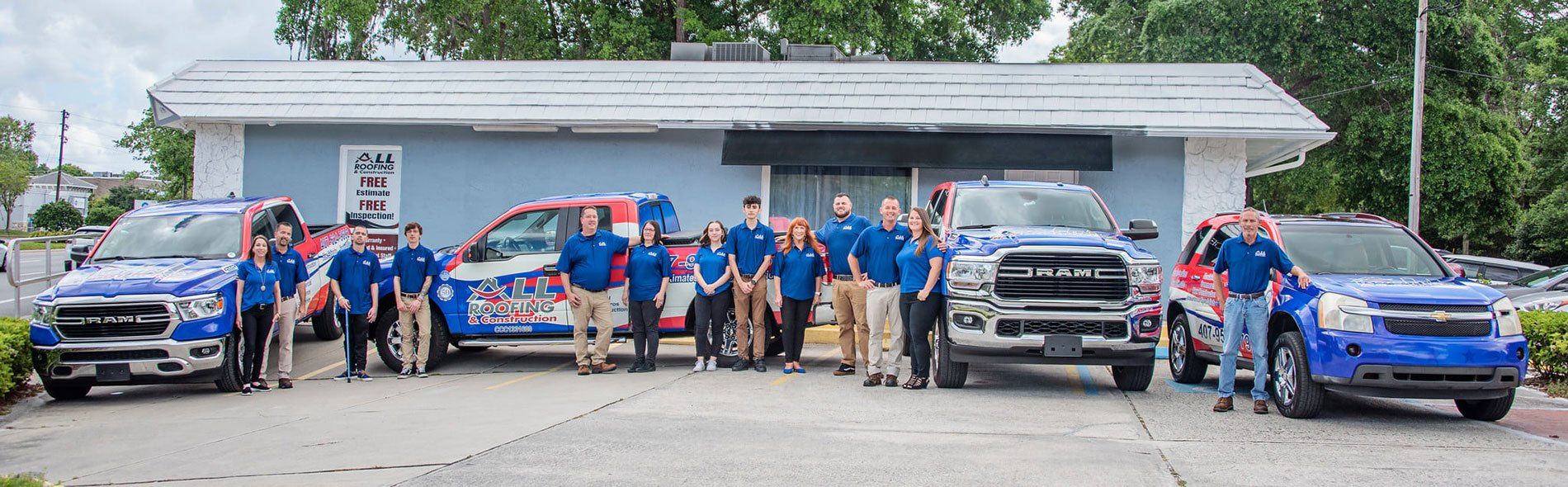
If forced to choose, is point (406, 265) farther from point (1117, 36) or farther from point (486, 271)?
point (1117, 36)

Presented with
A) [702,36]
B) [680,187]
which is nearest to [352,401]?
[680,187]

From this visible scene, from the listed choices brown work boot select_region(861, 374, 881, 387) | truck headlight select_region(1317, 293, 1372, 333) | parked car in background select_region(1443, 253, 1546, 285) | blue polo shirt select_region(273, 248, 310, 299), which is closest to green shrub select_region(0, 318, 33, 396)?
blue polo shirt select_region(273, 248, 310, 299)

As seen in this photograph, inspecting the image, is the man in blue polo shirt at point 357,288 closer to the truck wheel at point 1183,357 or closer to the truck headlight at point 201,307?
the truck headlight at point 201,307

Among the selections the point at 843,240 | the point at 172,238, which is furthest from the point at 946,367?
the point at 172,238

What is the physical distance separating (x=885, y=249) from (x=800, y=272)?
101 centimetres

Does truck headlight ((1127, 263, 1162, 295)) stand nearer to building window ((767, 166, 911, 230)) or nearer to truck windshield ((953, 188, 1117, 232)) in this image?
truck windshield ((953, 188, 1117, 232))

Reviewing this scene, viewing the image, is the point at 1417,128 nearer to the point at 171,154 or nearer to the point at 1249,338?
the point at 1249,338

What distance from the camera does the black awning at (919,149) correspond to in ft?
53.6

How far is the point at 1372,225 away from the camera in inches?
403

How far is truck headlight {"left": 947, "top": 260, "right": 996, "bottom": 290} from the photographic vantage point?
9.86m

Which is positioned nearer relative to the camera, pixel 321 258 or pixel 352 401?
pixel 352 401

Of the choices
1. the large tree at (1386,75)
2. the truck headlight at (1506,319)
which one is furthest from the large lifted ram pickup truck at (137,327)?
the large tree at (1386,75)

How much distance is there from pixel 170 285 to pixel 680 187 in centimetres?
803

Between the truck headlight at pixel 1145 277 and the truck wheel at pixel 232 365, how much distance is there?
8.07 meters
